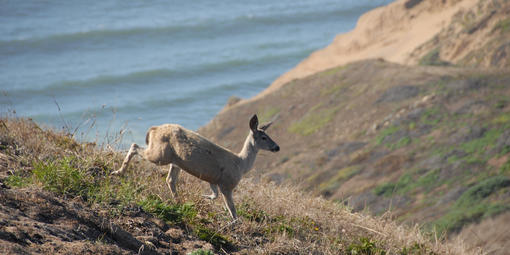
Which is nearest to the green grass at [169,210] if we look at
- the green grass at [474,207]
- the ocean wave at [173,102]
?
the green grass at [474,207]

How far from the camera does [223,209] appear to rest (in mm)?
8039

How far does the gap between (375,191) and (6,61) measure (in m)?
36.5

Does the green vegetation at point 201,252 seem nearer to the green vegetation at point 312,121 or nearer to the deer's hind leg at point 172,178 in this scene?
the deer's hind leg at point 172,178

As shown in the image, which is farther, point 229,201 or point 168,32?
point 168,32

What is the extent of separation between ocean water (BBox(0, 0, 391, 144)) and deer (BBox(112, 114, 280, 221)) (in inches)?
924

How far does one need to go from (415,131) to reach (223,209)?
678 inches

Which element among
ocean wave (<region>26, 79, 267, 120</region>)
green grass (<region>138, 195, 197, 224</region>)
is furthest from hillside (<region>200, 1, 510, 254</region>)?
ocean wave (<region>26, 79, 267, 120</region>)

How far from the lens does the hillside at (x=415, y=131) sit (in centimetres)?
1845

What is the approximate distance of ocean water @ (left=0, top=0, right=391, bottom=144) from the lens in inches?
1620

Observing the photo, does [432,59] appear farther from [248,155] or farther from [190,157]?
[190,157]

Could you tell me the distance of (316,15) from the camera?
67.2 m

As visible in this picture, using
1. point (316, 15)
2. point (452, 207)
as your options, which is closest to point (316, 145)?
point (452, 207)

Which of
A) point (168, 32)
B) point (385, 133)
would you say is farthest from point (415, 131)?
point (168, 32)

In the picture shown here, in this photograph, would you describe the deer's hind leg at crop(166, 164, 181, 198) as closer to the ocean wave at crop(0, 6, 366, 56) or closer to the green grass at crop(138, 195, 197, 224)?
the green grass at crop(138, 195, 197, 224)
